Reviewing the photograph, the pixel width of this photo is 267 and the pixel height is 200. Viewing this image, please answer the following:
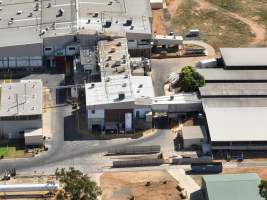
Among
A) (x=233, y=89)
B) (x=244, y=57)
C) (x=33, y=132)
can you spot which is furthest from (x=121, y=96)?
(x=244, y=57)

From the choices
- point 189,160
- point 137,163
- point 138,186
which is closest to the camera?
point 138,186

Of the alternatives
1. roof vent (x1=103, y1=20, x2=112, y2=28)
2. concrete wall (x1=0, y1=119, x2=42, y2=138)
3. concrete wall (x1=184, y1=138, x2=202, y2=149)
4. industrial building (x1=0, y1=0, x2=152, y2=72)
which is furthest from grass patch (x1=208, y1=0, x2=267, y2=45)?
concrete wall (x1=0, y1=119, x2=42, y2=138)

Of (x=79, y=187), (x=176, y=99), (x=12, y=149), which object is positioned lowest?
(x=79, y=187)

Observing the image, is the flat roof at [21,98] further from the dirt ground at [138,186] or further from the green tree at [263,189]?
the green tree at [263,189]

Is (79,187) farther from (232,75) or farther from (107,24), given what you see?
(107,24)

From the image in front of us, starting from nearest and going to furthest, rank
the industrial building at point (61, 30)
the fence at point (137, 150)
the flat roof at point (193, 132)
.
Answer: the fence at point (137, 150) → the flat roof at point (193, 132) → the industrial building at point (61, 30)

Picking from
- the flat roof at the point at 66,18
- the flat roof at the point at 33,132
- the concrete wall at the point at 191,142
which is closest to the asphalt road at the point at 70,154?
the flat roof at the point at 33,132

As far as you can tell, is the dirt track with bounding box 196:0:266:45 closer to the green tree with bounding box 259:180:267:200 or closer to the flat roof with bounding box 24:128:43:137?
the flat roof with bounding box 24:128:43:137
